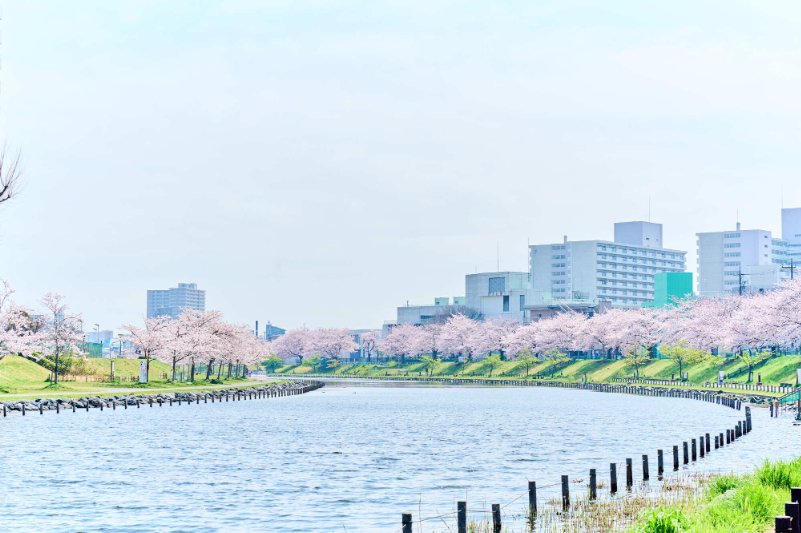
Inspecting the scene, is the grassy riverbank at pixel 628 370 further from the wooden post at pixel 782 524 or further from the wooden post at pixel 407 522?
the wooden post at pixel 407 522

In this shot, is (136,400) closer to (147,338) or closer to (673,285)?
(147,338)

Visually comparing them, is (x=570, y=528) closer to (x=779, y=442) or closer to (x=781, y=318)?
(x=779, y=442)

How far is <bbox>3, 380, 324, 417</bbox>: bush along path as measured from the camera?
70.2m

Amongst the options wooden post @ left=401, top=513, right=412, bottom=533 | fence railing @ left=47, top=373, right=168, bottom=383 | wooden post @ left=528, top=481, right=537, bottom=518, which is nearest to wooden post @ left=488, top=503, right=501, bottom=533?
wooden post @ left=528, top=481, right=537, bottom=518

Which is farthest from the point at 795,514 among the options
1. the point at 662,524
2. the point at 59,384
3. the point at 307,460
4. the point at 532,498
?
the point at 59,384

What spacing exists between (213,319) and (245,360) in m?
11.8

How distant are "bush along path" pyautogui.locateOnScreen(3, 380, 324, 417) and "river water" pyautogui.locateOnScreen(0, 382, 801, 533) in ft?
4.76

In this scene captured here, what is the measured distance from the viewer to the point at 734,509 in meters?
19.7

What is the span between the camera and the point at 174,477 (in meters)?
37.6

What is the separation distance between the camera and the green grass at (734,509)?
16.5 meters

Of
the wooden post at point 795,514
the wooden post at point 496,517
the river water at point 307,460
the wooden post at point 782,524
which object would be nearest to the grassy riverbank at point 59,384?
the river water at point 307,460

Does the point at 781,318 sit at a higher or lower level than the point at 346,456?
higher

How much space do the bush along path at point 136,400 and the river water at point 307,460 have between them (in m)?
1.45

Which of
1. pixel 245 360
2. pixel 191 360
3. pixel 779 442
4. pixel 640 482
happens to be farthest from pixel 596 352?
pixel 640 482
